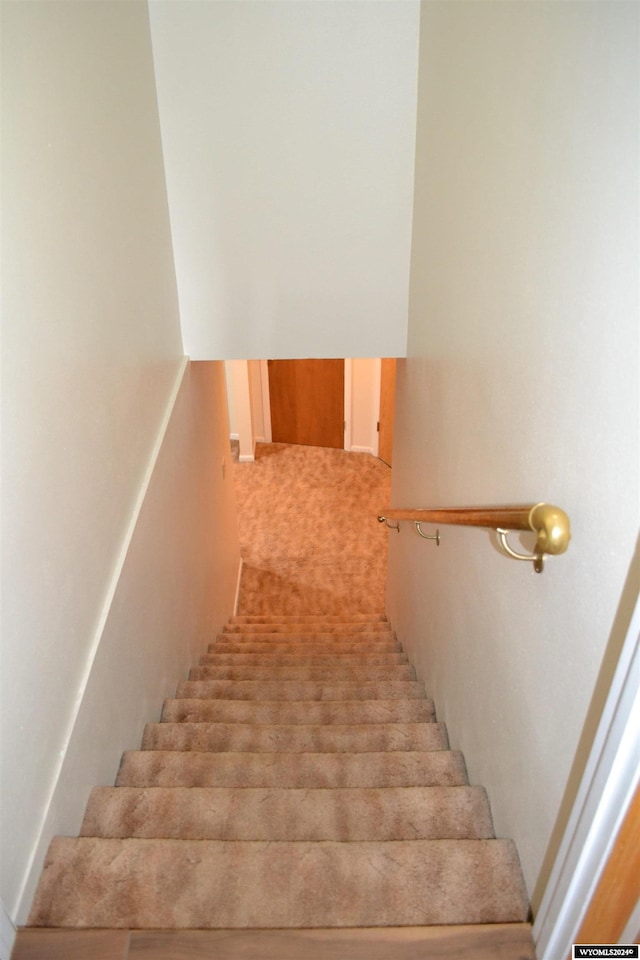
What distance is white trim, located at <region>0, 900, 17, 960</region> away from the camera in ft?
5.09

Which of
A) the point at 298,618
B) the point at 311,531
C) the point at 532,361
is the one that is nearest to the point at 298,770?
the point at 532,361

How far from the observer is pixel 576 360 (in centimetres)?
132

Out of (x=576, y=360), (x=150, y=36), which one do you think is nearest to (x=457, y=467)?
(x=576, y=360)

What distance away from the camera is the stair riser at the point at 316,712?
280 centimetres

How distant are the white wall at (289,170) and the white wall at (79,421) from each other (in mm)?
269

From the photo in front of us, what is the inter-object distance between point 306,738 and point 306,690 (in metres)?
0.65

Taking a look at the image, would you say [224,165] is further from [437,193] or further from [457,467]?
[457,467]

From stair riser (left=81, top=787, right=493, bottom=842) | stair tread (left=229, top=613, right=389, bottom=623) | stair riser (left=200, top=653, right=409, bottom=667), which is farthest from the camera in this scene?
stair tread (left=229, top=613, right=389, bottom=623)

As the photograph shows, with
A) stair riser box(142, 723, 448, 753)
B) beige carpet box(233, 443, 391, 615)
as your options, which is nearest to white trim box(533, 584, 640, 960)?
stair riser box(142, 723, 448, 753)

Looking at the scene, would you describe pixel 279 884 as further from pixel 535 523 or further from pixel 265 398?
pixel 265 398

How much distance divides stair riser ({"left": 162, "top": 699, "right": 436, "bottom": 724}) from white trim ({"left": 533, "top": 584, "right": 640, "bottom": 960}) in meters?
1.28

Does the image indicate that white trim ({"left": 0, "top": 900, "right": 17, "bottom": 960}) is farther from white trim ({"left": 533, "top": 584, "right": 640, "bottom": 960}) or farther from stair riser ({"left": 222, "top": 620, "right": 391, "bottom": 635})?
stair riser ({"left": 222, "top": 620, "right": 391, "bottom": 635})

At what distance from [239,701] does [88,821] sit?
0.96m

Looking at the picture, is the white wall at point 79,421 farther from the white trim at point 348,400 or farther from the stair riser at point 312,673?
the white trim at point 348,400
